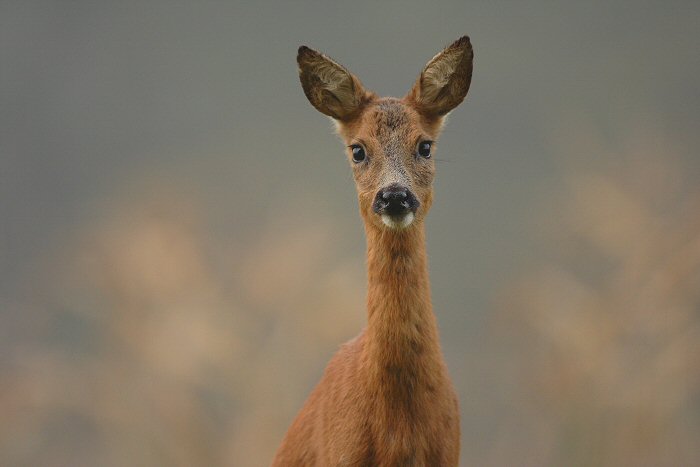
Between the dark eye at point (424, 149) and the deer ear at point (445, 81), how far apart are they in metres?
0.26

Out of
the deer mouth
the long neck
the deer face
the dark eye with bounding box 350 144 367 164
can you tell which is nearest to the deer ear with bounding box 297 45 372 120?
the deer face

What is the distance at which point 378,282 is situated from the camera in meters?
6.52

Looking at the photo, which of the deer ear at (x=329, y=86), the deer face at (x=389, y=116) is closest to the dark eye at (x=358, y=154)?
the deer face at (x=389, y=116)

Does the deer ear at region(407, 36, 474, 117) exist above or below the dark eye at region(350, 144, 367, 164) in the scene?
above

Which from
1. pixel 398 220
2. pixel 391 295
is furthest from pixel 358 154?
pixel 391 295

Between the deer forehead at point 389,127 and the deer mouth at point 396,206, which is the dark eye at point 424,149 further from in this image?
the deer mouth at point 396,206

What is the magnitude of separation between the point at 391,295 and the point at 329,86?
129cm

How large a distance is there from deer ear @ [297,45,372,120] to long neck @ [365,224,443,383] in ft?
2.66

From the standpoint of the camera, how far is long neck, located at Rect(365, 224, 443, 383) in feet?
20.9

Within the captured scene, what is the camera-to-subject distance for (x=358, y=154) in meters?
6.80

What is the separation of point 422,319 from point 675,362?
104 inches

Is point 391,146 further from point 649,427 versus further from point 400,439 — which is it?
point 649,427

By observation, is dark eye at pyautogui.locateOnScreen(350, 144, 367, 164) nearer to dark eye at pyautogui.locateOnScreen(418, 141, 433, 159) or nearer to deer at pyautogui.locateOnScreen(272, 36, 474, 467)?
deer at pyautogui.locateOnScreen(272, 36, 474, 467)

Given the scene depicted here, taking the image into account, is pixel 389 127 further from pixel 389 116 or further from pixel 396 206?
pixel 396 206
